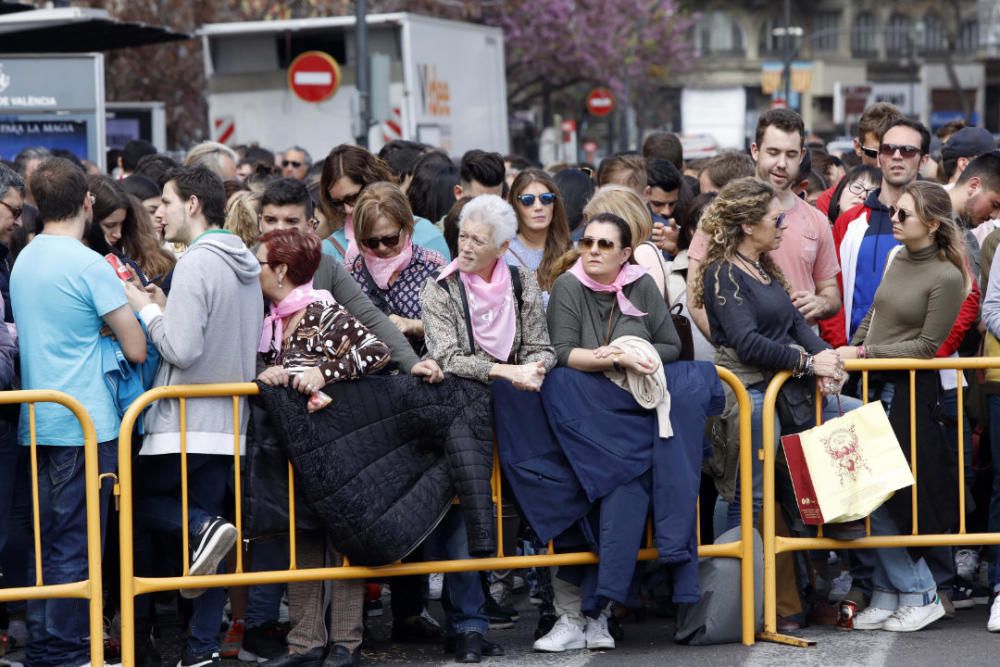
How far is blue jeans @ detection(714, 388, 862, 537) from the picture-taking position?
6.80 meters

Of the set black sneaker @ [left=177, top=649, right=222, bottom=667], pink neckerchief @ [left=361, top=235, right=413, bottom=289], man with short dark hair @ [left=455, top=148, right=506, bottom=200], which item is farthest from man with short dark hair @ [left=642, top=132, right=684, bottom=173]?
black sneaker @ [left=177, top=649, right=222, bottom=667]

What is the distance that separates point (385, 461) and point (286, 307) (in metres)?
0.74

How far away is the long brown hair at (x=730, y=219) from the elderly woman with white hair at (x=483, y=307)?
815 mm

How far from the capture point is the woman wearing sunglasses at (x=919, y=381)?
22.6ft

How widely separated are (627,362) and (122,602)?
218 cm

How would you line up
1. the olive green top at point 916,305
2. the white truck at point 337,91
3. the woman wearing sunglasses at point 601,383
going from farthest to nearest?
the white truck at point 337,91
the olive green top at point 916,305
the woman wearing sunglasses at point 601,383

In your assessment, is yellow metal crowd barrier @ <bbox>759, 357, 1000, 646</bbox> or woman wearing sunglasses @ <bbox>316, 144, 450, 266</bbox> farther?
woman wearing sunglasses @ <bbox>316, 144, 450, 266</bbox>

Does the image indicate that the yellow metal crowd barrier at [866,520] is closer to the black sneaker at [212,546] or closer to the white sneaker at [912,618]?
the white sneaker at [912,618]

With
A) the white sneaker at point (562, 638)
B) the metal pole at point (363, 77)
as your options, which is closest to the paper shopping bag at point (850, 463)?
the white sneaker at point (562, 638)

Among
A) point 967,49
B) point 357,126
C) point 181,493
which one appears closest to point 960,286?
point 181,493

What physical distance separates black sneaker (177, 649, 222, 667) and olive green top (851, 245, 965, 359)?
10.2 feet

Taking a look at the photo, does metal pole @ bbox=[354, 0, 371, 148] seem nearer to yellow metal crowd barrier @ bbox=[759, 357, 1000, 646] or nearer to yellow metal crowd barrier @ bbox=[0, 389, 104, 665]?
yellow metal crowd barrier @ bbox=[759, 357, 1000, 646]

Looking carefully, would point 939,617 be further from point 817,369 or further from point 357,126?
point 357,126

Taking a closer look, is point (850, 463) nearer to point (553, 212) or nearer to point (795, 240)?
point (795, 240)
